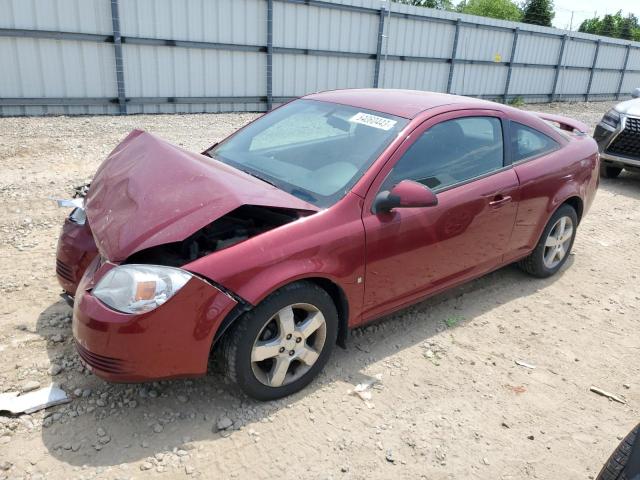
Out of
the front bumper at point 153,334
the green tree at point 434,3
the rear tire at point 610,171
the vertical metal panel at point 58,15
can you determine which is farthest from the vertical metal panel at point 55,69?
the green tree at point 434,3

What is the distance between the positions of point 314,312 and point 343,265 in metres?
0.31

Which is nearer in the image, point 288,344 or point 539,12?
point 288,344

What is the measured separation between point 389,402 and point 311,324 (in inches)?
25.7

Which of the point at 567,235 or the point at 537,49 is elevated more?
the point at 537,49

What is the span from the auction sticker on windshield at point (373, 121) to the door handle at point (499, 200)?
37.8 inches

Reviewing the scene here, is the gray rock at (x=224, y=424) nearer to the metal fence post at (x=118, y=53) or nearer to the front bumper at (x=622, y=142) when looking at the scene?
the front bumper at (x=622, y=142)

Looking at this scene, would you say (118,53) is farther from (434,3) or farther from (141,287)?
(434,3)

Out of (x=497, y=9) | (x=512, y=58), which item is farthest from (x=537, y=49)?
(x=497, y=9)

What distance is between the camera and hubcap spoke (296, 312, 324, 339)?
295 cm

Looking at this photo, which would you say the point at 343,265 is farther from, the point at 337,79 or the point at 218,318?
the point at 337,79

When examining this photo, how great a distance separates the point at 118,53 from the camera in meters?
10.6

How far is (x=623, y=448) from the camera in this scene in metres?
1.91

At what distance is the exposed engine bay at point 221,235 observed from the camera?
2801mm

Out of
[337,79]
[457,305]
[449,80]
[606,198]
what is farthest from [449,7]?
[457,305]
